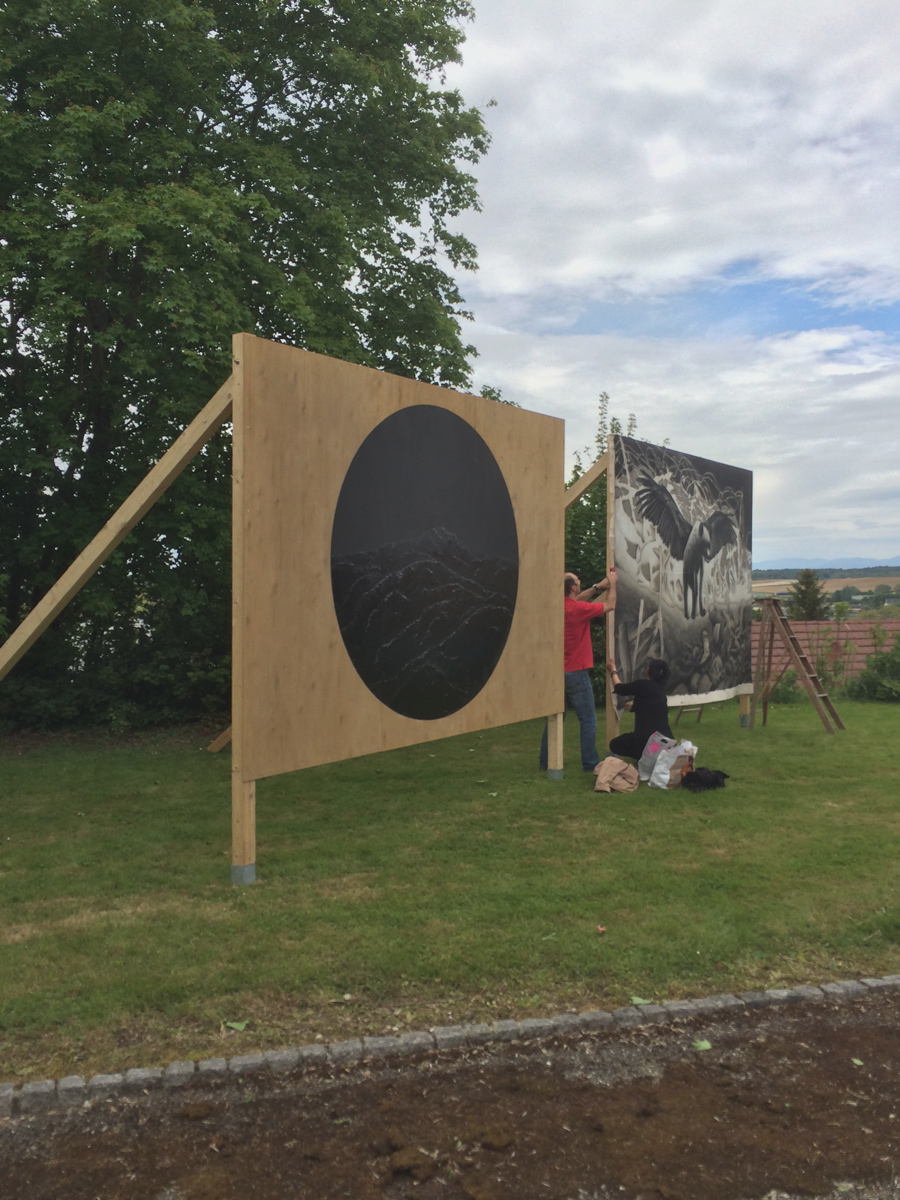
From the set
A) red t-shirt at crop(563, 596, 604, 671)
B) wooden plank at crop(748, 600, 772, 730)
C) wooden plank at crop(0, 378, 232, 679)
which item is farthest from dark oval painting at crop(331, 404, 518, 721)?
wooden plank at crop(748, 600, 772, 730)

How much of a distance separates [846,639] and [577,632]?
1211cm

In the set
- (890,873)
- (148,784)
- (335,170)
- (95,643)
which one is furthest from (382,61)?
(890,873)

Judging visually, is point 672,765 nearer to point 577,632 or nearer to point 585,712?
point 585,712

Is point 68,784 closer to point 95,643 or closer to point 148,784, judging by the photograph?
point 148,784

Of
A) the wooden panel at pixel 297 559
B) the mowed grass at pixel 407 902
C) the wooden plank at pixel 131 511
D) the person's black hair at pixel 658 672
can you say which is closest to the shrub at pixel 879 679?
the mowed grass at pixel 407 902

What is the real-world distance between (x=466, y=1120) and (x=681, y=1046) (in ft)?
3.98

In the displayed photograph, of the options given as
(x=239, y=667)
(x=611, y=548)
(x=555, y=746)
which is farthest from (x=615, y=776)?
(x=239, y=667)

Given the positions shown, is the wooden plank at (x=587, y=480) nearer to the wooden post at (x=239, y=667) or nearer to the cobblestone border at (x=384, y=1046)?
the wooden post at (x=239, y=667)

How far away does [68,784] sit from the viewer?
36.3 ft

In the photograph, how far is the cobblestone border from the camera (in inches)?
159

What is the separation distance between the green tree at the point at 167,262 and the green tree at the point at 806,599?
76.5ft

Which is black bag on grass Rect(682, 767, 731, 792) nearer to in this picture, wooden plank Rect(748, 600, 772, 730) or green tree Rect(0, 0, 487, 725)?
wooden plank Rect(748, 600, 772, 730)

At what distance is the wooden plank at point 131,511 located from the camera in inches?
279

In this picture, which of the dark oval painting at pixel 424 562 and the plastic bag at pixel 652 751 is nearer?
the dark oval painting at pixel 424 562
